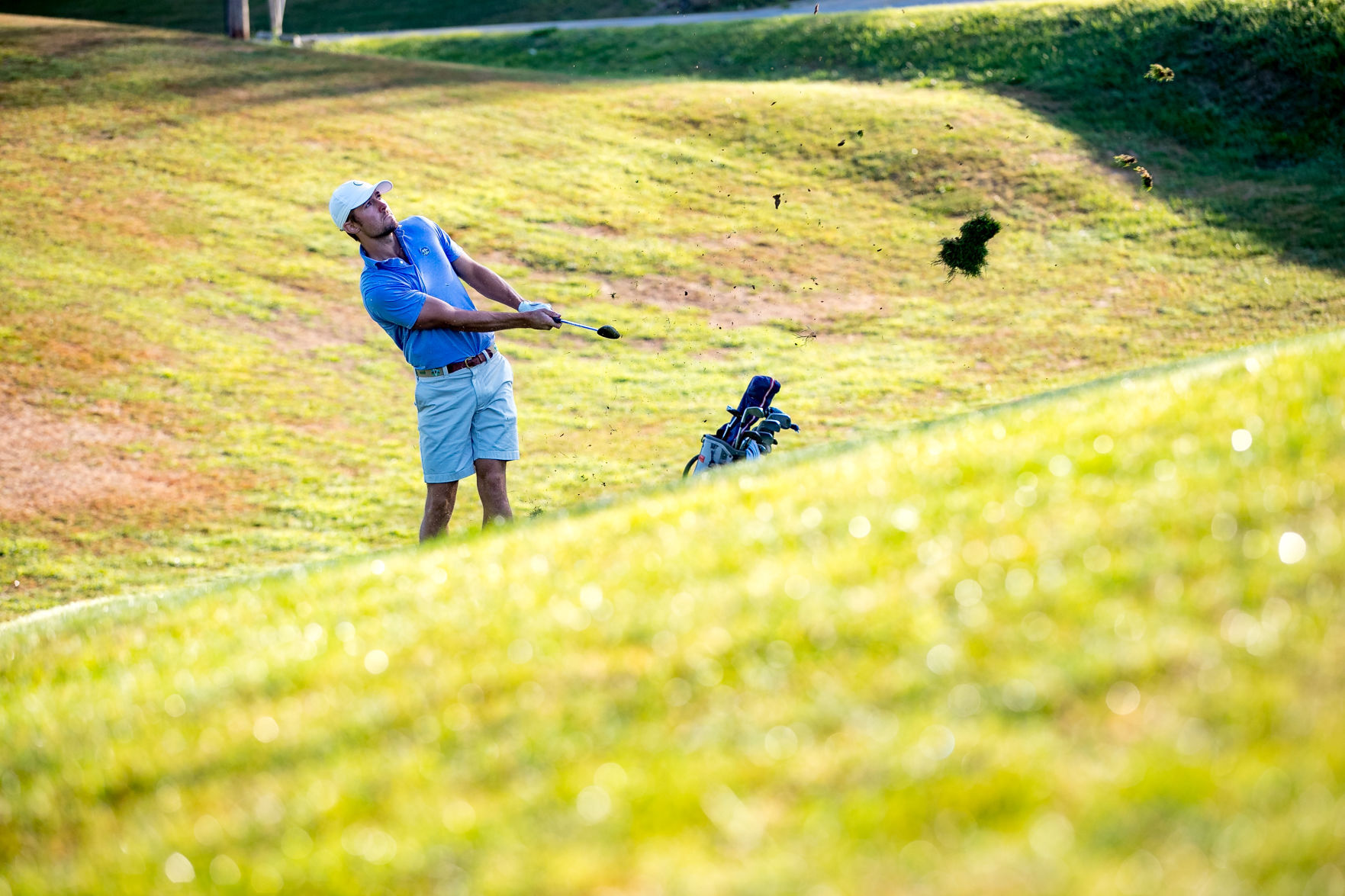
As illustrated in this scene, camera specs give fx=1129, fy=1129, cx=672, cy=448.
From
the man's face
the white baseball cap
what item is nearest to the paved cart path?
the man's face

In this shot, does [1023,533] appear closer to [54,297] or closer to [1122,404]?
[1122,404]

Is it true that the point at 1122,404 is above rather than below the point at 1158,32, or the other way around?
below

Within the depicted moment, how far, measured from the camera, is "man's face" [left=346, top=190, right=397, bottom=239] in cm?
662

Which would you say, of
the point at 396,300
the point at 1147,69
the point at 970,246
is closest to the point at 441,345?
the point at 396,300

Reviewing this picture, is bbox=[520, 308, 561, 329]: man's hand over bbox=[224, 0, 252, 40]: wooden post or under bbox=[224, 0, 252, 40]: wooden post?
under

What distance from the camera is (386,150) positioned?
2159 cm

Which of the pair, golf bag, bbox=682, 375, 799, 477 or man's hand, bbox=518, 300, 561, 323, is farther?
golf bag, bbox=682, 375, 799, 477

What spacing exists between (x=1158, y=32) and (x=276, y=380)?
19464mm

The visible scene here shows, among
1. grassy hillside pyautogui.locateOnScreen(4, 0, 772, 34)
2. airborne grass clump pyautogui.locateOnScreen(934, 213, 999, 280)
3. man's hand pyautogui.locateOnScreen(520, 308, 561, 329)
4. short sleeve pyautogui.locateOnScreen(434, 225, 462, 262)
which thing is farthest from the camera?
grassy hillside pyautogui.locateOnScreen(4, 0, 772, 34)

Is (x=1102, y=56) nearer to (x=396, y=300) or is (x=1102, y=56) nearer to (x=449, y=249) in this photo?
(x=449, y=249)

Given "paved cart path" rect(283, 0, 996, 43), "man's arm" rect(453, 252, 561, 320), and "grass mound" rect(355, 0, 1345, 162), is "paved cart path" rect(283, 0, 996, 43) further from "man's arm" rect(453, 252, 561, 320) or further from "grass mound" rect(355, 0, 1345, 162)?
"man's arm" rect(453, 252, 561, 320)

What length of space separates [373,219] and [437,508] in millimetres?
1804

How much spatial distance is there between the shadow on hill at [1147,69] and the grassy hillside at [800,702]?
49.1 ft

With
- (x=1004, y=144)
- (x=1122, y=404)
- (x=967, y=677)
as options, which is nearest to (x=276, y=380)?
(x=1122, y=404)
